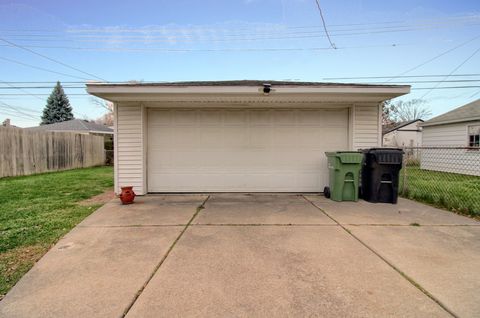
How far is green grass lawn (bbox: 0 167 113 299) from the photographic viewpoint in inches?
119

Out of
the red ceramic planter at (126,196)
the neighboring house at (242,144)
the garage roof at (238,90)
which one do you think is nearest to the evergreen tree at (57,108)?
the neighboring house at (242,144)

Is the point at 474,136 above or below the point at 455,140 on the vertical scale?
above

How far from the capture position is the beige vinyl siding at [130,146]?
6.79 m

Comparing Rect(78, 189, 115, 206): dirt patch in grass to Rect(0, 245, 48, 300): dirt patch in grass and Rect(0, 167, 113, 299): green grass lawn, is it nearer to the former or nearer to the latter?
Rect(0, 167, 113, 299): green grass lawn

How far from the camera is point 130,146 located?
269 inches

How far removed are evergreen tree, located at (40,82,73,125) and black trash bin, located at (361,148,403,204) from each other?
39741 millimetres

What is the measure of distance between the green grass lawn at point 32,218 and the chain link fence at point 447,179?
692cm

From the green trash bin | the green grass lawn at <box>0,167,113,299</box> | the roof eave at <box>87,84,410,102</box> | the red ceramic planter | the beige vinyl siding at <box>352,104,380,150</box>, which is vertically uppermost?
the roof eave at <box>87,84,410,102</box>

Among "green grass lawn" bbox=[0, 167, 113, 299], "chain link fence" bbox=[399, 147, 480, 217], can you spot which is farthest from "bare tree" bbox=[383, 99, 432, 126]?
"green grass lawn" bbox=[0, 167, 113, 299]

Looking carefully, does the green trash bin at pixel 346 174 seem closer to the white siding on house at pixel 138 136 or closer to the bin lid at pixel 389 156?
the bin lid at pixel 389 156

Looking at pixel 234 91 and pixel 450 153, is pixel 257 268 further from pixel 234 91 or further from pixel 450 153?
pixel 450 153

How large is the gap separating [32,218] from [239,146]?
456 cm

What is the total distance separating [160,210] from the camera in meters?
5.36

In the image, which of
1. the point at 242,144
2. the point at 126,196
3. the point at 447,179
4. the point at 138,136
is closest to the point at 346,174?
the point at 242,144
